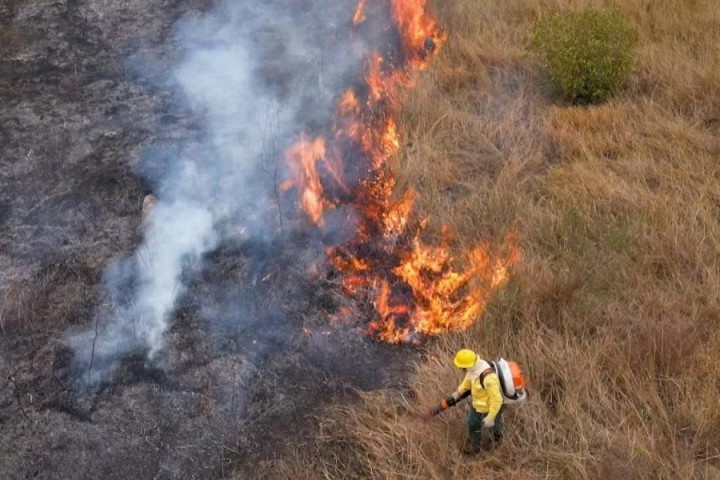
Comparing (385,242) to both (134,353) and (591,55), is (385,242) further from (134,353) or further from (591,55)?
(591,55)

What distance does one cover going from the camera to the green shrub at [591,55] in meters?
6.21

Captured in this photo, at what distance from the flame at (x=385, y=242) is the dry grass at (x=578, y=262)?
194mm

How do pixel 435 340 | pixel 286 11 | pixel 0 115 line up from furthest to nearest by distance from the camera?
pixel 286 11, pixel 0 115, pixel 435 340

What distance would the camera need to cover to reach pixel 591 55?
623 centimetres

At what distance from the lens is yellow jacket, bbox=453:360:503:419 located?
309 cm

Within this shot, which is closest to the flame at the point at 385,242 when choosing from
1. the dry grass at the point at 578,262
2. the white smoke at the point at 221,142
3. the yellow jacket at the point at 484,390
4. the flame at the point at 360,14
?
the dry grass at the point at 578,262

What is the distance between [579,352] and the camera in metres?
3.85

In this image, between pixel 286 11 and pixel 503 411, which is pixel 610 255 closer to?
pixel 503 411

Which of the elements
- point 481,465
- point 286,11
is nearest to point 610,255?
point 481,465

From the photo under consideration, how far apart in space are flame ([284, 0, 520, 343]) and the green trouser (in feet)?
3.37

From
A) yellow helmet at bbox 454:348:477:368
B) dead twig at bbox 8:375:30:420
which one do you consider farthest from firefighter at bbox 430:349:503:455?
dead twig at bbox 8:375:30:420

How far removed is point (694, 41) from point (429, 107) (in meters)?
3.14

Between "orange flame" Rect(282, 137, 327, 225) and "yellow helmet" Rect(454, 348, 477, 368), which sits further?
"orange flame" Rect(282, 137, 327, 225)

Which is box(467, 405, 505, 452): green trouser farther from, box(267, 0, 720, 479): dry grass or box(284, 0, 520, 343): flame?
box(284, 0, 520, 343): flame
